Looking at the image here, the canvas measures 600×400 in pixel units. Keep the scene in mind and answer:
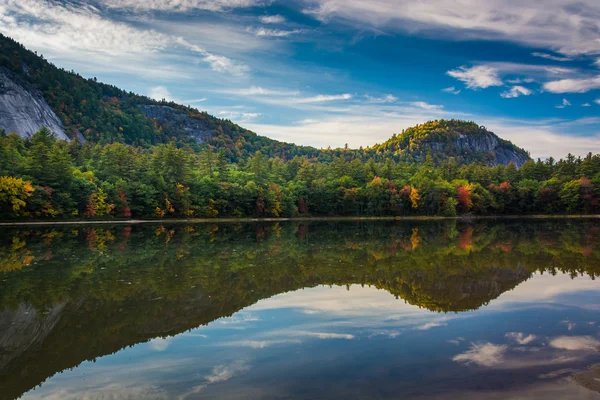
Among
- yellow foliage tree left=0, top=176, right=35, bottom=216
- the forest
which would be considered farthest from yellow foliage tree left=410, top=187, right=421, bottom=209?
yellow foliage tree left=0, top=176, right=35, bottom=216

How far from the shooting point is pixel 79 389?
9.45m

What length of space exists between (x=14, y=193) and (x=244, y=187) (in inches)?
1574

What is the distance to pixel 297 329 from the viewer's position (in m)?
13.7

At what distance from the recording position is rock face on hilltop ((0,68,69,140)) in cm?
14062

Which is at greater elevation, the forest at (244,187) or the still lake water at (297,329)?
the forest at (244,187)

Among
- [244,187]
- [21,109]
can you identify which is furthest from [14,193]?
[21,109]

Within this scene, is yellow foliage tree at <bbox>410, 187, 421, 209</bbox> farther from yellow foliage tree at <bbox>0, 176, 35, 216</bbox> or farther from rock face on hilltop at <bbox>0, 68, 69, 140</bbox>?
rock face on hilltop at <bbox>0, 68, 69, 140</bbox>

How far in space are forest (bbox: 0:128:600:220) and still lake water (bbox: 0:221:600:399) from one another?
48170 mm

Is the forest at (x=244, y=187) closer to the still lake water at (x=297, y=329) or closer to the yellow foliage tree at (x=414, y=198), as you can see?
the yellow foliage tree at (x=414, y=198)

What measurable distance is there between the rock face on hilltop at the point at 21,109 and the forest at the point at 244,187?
41.7 metres

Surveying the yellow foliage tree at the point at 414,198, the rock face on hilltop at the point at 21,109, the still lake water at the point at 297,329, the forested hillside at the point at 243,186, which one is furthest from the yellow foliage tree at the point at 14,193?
the rock face on hilltop at the point at 21,109

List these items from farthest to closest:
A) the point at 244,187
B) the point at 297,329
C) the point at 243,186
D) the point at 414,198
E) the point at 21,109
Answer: the point at 21,109 → the point at 414,198 → the point at 243,186 → the point at 244,187 → the point at 297,329

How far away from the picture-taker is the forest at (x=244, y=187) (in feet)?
226

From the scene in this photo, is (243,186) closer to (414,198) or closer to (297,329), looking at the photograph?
(414,198)
